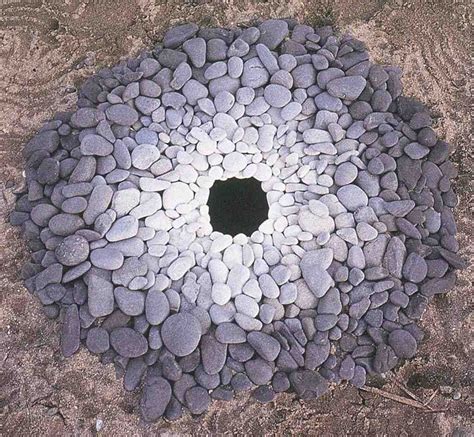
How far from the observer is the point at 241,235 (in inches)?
85.4

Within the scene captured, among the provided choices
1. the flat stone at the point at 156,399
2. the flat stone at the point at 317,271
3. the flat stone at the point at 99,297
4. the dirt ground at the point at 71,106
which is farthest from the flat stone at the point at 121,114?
the flat stone at the point at 156,399

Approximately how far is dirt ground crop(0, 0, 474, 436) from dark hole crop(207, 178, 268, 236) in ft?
2.35

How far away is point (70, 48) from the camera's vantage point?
2449 mm

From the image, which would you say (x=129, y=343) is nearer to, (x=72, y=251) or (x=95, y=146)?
(x=72, y=251)

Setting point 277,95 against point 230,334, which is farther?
point 277,95

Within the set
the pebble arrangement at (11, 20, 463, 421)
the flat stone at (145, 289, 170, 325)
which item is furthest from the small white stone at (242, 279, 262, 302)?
the flat stone at (145, 289, 170, 325)

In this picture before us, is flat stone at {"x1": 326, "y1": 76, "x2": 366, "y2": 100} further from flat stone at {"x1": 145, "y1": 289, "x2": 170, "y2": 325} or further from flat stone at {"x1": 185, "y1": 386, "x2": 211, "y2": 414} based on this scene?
flat stone at {"x1": 185, "y1": 386, "x2": 211, "y2": 414}

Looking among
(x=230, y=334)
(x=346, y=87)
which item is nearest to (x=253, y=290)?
(x=230, y=334)

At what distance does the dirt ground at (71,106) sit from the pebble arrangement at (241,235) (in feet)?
0.26

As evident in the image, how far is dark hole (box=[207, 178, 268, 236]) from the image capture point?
2359mm

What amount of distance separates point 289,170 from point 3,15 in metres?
1.50

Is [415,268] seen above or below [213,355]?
above

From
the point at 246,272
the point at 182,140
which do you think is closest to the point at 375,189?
the point at 246,272

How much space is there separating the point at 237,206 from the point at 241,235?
0.88 feet
